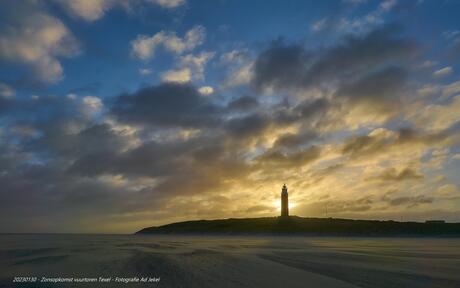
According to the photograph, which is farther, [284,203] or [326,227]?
[284,203]

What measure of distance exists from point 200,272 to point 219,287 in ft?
14.1

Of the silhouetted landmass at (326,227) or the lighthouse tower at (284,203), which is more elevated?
the lighthouse tower at (284,203)

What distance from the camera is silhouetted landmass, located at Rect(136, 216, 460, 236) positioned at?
10781 cm

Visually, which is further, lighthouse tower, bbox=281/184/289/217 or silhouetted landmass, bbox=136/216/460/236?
lighthouse tower, bbox=281/184/289/217

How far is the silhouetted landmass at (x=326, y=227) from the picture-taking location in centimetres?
10781

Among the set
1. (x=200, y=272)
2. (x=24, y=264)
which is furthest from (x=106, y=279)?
(x=24, y=264)

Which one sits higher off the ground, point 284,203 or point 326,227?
point 284,203

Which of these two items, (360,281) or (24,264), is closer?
(360,281)

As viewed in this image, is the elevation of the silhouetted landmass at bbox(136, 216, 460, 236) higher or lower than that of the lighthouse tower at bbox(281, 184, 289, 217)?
lower

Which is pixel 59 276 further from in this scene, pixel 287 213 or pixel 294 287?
pixel 287 213

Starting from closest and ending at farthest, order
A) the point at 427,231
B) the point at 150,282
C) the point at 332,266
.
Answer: the point at 150,282 → the point at 332,266 → the point at 427,231

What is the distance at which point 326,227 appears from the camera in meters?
118

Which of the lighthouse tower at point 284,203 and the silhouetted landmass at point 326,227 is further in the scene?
the lighthouse tower at point 284,203

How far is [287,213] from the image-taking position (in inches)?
5330
